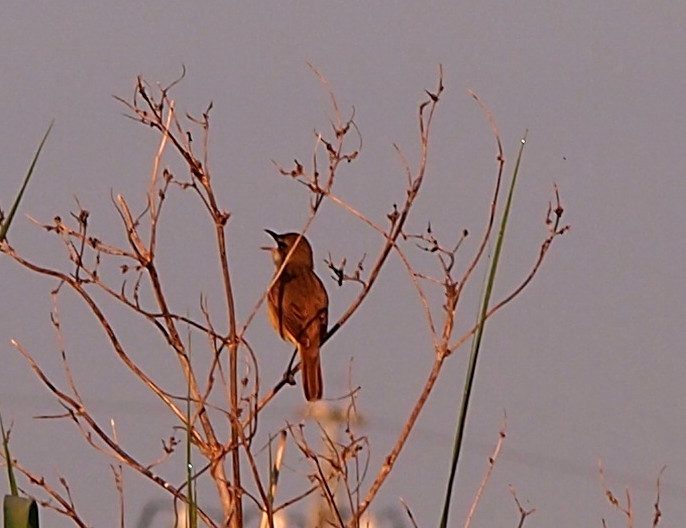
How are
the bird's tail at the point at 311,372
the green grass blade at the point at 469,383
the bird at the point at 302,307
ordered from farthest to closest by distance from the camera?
the bird at the point at 302,307
the bird's tail at the point at 311,372
the green grass blade at the point at 469,383

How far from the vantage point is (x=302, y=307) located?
432 cm

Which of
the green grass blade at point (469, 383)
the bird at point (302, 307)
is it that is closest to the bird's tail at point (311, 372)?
the bird at point (302, 307)

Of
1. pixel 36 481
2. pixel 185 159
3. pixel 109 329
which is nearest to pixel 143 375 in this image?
pixel 109 329

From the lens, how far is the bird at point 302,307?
3709mm

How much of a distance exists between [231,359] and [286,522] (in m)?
0.47

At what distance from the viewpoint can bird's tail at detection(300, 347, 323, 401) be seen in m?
3.60

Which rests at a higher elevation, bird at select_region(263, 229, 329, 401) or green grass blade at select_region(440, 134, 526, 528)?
bird at select_region(263, 229, 329, 401)

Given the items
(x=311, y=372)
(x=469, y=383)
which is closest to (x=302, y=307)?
(x=311, y=372)

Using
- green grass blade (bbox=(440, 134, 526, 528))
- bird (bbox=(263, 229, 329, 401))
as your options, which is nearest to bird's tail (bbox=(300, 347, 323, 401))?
bird (bbox=(263, 229, 329, 401))

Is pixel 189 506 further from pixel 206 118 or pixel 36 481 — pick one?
pixel 206 118

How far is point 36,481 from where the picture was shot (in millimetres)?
2039

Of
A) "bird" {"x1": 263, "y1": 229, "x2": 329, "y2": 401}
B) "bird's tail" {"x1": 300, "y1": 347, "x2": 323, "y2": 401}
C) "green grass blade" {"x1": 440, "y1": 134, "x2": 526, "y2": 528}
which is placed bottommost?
"green grass blade" {"x1": 440, "y1": 134, "x2": 526, "y2": 528}

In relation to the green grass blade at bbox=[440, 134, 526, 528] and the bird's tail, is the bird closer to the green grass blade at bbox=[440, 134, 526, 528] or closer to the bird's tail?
the bird's tail

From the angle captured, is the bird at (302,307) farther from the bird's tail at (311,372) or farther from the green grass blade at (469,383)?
the green grass blade at (469,383)
